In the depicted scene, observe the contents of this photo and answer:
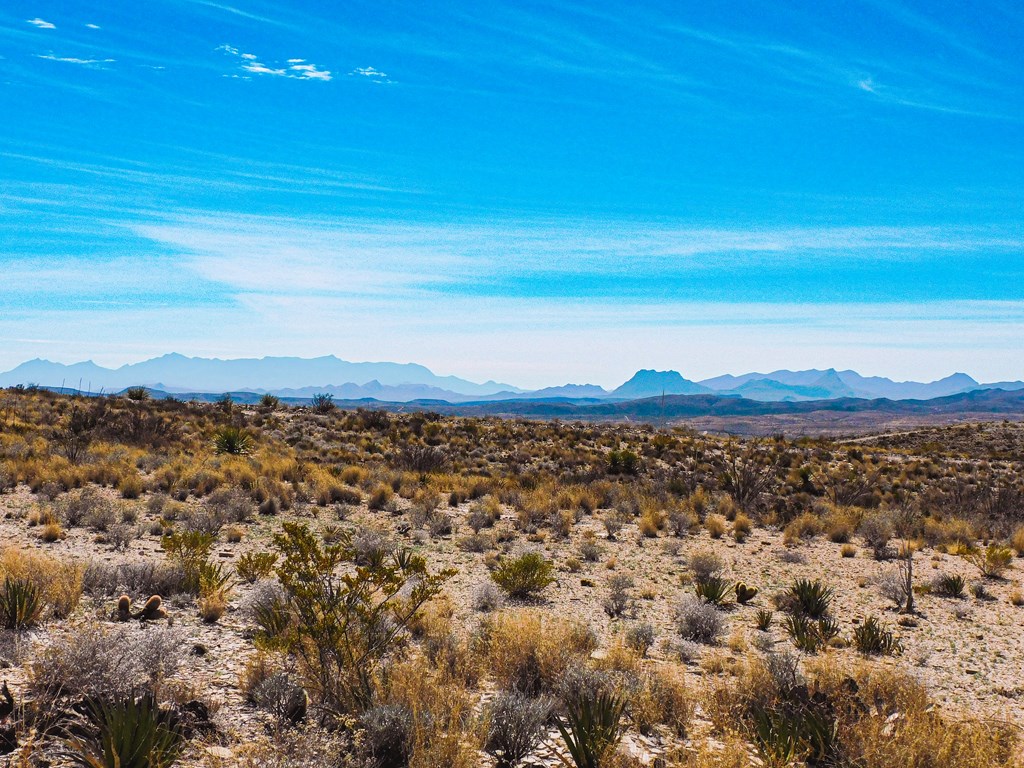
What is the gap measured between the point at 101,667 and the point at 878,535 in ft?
49.9

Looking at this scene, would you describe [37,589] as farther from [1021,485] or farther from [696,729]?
[1021,485]

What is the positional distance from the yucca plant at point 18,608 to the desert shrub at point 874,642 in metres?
9.54

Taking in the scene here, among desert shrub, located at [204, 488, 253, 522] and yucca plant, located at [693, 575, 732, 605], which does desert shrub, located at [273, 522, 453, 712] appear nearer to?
yucca plant, located at [693, 575, 732, 605]

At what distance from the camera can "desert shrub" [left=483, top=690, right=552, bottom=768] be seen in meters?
5.05

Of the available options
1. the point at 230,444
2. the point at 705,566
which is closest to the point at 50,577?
the point at 705,566

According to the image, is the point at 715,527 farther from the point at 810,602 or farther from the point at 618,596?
the point at 618,596

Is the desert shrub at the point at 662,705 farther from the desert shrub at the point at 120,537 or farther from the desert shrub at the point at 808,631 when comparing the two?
the desert shrub at the point at 120,537

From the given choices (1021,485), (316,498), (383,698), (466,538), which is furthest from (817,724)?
(1021,485)

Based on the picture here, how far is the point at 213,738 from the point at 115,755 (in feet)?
3.09

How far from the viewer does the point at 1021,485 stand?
27188mm

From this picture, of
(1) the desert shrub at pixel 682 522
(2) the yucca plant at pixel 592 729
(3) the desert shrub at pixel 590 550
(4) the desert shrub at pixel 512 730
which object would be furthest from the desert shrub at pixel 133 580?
(1) the desert shrub at pixel 682 522

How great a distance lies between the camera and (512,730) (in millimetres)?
5133

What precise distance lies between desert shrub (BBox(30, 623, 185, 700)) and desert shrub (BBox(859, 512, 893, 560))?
1406 centimetres

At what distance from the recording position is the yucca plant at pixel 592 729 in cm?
478
